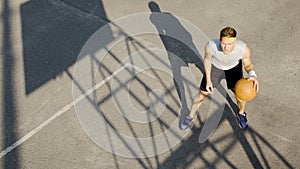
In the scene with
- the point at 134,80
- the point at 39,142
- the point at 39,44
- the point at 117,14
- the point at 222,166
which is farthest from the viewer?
the point at 117,14

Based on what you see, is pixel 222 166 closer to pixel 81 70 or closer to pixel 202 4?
pixel 81 70

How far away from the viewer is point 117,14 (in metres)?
11.5

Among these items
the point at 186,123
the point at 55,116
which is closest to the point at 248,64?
the point at 186,123

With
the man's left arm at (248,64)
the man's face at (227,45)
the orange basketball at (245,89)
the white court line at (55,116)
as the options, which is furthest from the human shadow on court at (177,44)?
the man's face at (227,45)

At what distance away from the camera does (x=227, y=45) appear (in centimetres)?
661

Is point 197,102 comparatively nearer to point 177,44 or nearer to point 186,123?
point 186,123

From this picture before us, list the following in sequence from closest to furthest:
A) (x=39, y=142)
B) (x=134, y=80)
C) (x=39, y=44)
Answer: (x=39, y=142) < (x=134, y=80) < (x=39, y=44)

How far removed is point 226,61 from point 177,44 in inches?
133

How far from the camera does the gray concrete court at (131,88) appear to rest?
25.3 feet

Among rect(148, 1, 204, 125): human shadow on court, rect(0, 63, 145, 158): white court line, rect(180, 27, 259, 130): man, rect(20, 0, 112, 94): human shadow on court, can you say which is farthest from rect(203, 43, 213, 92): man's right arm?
rect(20, 0, 112, 94): human shadow on court

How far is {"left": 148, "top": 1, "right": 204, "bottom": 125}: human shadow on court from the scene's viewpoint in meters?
9.29

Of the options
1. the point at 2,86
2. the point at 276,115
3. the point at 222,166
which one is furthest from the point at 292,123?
the point at 2,86

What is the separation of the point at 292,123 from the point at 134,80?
3.70 m

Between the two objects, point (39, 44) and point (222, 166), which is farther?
point (39, 44)
